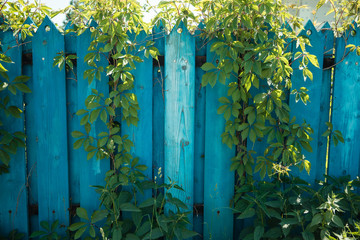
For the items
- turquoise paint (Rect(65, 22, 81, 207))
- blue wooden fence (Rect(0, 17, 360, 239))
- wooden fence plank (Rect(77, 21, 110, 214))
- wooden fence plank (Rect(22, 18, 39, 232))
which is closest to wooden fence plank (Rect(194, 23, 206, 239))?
blue wooden fence (Rect(0, 17, 360, 239))

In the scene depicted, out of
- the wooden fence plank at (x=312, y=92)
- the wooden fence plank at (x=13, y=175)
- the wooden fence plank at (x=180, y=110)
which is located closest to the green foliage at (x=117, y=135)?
the wooden fence plank at (x=180, y=110)

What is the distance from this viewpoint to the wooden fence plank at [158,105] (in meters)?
2.37

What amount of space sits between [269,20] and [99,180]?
174cm

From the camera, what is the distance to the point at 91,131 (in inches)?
94.0

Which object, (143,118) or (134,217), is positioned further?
(143,118)

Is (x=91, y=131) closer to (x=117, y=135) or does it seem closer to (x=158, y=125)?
(x=117, y=135)

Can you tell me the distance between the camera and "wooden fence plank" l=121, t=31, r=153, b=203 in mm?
2346

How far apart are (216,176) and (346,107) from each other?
118 cm

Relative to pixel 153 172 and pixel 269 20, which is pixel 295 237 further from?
pixel 269 20

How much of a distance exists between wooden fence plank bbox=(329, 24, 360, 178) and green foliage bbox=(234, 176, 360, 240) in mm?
198

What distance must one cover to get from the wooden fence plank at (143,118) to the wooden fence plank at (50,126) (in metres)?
0.51

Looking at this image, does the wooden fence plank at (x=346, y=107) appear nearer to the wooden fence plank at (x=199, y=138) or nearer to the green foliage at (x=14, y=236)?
the wooden fence plank at (x=199, y=138)

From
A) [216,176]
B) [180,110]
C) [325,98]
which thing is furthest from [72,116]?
[325,98]

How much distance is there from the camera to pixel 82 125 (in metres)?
2.41
